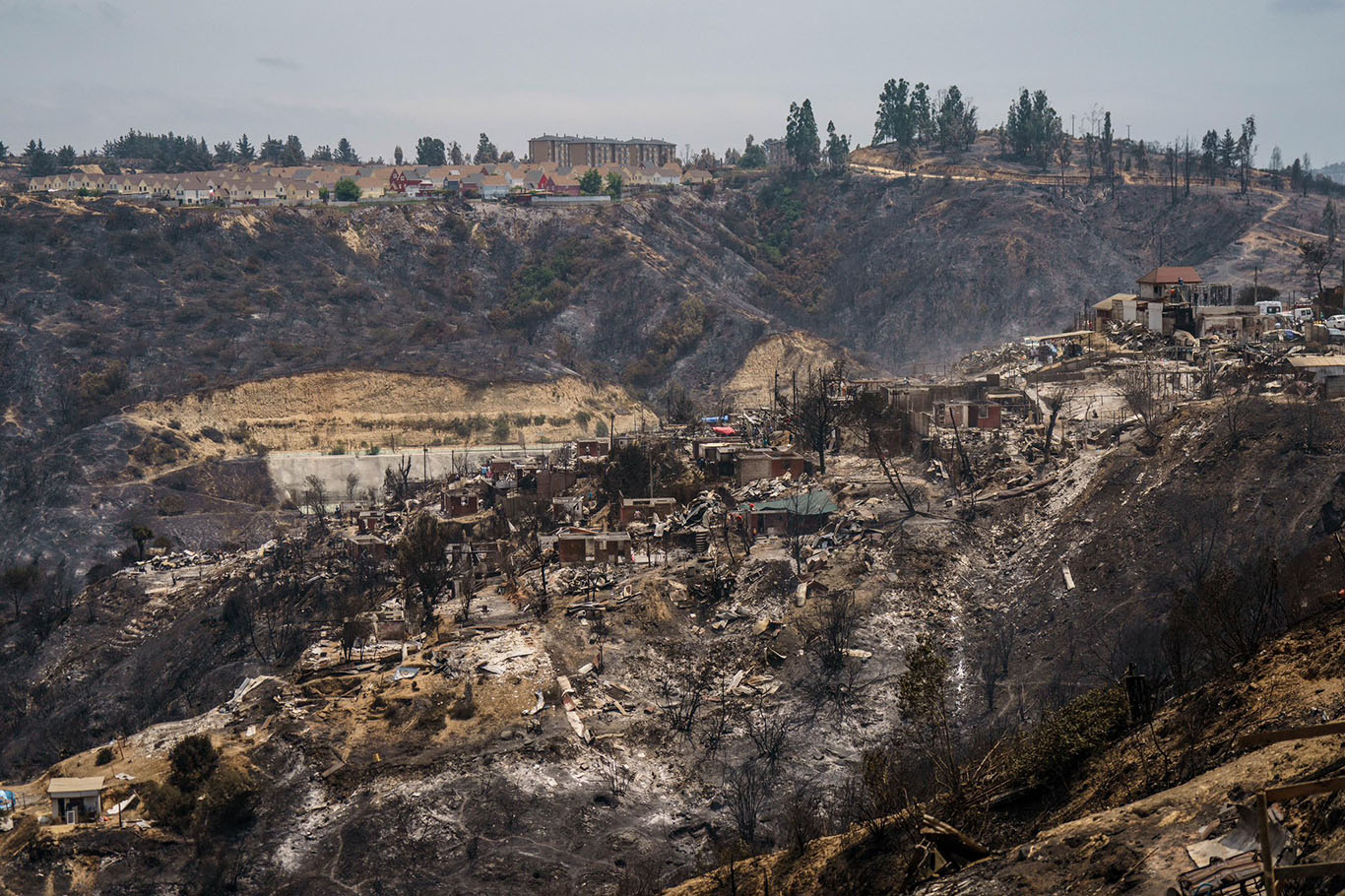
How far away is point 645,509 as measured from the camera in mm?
45281

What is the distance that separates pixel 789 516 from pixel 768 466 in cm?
517

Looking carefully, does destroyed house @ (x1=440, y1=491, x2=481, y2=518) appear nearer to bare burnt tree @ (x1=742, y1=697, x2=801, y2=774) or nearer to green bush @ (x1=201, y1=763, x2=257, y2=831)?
bare burnt tree @ (x1=742, y1=697, x2=801, y2=774)

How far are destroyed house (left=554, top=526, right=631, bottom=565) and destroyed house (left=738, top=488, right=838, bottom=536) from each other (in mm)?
3708

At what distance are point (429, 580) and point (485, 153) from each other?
109 meters

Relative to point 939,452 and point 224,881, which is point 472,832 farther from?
point 939,452

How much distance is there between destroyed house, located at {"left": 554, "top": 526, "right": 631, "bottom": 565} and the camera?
41688 mm

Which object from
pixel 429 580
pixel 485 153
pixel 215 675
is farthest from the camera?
pixel 485 153

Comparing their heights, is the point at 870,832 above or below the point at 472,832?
above

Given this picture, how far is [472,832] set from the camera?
2898cm

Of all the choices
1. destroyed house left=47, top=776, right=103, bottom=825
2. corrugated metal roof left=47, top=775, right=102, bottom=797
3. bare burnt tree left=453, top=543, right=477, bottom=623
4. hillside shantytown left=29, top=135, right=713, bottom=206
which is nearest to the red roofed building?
bare burnt tree left=453, top=543, right=477, bottom=623

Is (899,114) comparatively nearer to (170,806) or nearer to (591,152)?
(591,152)

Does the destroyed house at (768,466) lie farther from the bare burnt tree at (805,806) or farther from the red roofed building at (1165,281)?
the red roofed building at (1165,281)

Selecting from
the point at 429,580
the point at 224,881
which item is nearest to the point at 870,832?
the point at 224,881

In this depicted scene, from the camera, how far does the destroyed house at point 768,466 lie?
154 ft
